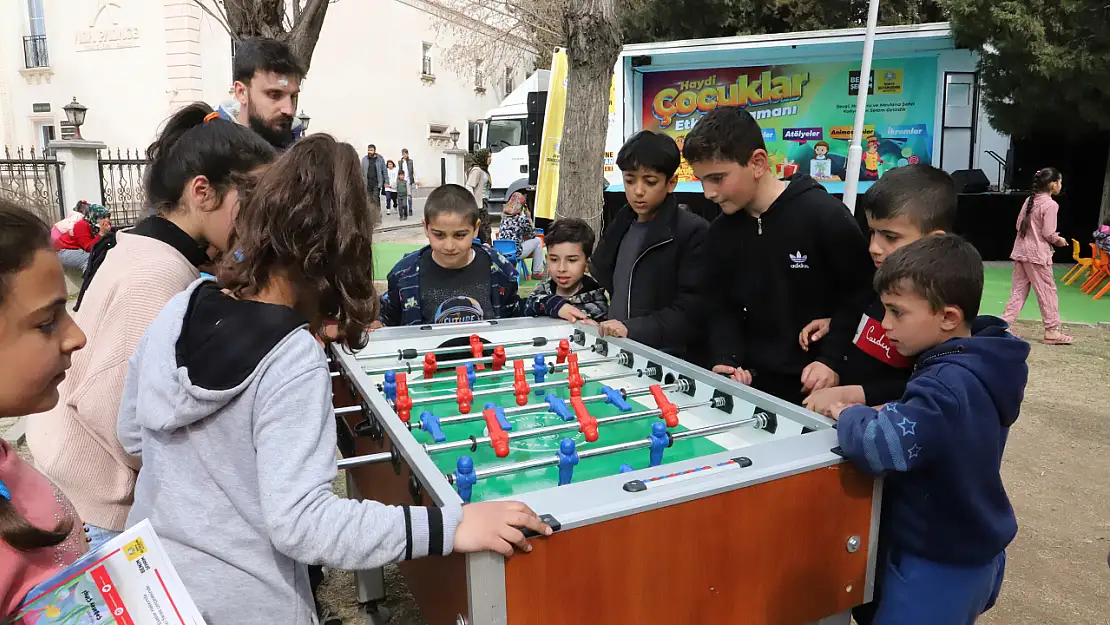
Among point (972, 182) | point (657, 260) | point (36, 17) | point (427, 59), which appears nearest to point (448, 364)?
point (657, 260)

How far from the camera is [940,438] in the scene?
1.51m

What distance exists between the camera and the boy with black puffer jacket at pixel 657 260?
2867 mm

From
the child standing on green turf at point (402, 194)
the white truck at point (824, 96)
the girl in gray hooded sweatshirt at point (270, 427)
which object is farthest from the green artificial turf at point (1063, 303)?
the child standing on green turf at point (402, 194)

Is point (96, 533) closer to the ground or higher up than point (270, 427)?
closer to the ground

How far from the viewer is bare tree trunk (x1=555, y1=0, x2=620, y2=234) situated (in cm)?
527

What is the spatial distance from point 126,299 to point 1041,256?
24.5 ft

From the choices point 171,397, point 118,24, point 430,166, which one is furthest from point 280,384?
point 430,166

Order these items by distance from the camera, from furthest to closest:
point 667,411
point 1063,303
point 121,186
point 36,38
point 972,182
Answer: point 36,38
point 972,182
point 121,186
point 1063,303
point 667,411

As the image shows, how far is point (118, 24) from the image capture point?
17.2 metres

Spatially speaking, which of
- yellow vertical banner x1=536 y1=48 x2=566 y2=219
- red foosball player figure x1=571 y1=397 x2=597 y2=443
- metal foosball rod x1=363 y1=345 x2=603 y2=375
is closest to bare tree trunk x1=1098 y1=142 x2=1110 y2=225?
yellow vertical banner x1=536 y1=48 x2=566 y2=219

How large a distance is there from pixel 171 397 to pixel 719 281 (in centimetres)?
203

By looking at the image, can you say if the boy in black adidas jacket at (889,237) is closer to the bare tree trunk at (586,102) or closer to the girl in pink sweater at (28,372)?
the girl in pink sweater at (28,372)

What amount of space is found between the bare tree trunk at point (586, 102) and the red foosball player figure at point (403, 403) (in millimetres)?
3700

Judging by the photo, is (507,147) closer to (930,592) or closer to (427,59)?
(427,59)
